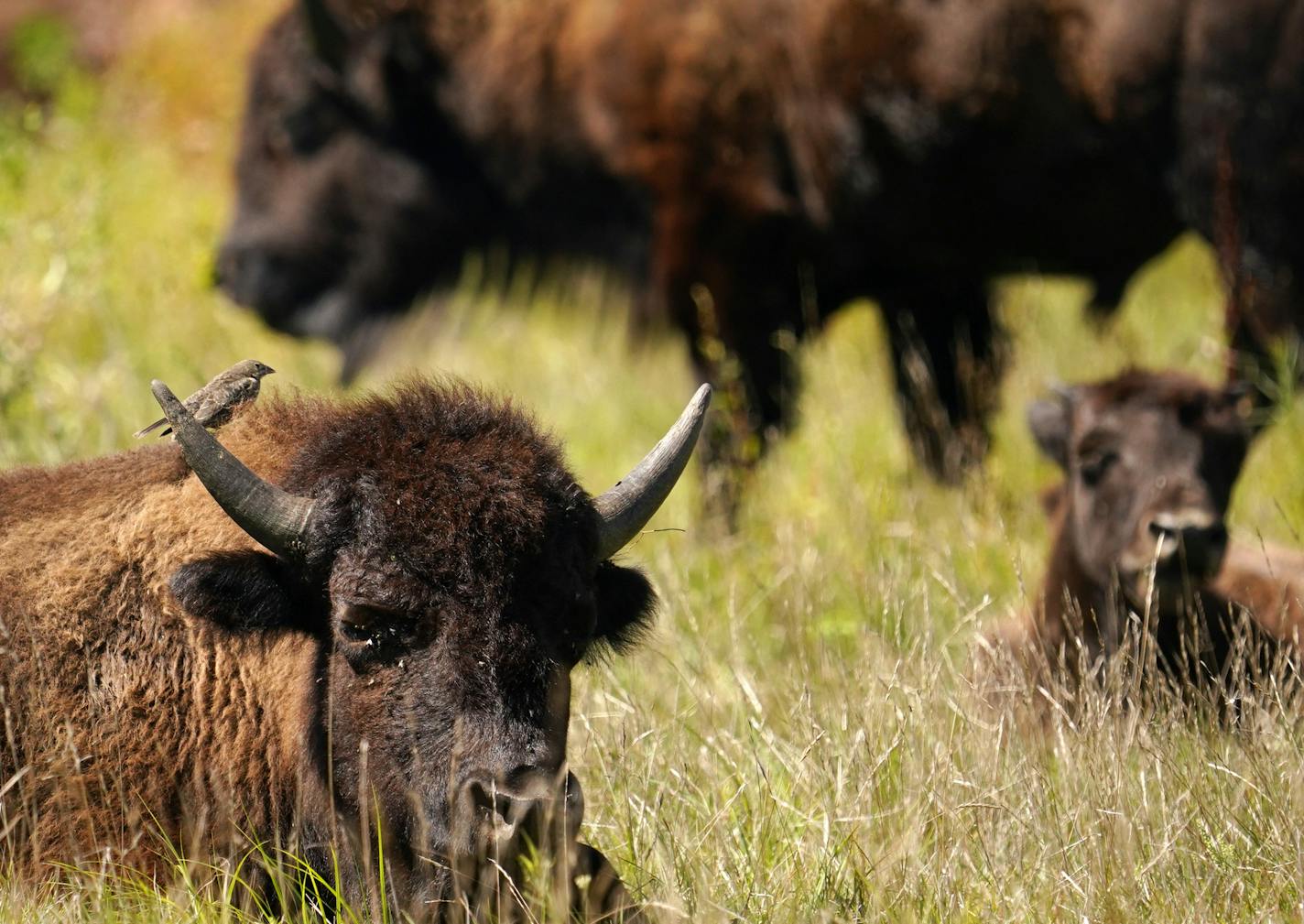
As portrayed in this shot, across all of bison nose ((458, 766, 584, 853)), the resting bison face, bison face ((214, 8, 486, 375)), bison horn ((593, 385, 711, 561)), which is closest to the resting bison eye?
bison nose ((458, 766, 584, 853))

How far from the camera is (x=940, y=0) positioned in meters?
6.91

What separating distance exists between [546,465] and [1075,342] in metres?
7.83

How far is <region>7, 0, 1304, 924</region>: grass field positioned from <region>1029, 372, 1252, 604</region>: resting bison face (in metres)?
0.31

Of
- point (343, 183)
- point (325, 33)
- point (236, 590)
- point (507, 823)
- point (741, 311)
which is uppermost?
point (325, 33)

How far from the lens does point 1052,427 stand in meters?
6.28

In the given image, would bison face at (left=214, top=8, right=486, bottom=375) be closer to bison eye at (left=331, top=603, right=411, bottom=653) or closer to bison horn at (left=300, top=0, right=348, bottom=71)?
bison horn at (left=300, top=0, right=348, bottom=71)

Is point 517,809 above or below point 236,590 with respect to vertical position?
below

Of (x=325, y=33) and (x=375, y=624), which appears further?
(x=325, y=33)

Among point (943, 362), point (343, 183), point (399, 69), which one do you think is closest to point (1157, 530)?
point (943, 362)

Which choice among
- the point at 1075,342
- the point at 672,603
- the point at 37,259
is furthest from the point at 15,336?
A: the point at 1075,342

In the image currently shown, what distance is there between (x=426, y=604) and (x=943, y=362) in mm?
5714

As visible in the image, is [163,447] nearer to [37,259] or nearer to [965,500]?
[965,500]

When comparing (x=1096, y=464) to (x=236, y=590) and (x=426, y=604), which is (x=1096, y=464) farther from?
(x=236, y=590)

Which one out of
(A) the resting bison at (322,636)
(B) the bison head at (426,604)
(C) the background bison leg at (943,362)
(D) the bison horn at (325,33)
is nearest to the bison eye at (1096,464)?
(C) the background bison leg at (943,362)
